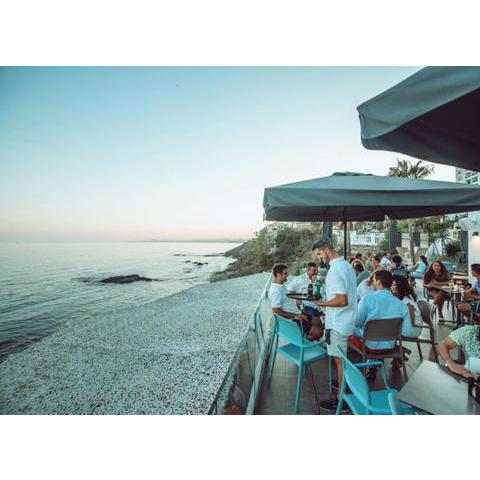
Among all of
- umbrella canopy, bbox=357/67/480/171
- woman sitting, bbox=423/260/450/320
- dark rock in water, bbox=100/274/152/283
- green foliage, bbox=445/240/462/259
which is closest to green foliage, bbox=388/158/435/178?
green foliage, bbox=445/240/462/259

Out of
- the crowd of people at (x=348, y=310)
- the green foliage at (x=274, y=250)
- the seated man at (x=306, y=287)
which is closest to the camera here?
the crowd of people at (x=348, y=310)

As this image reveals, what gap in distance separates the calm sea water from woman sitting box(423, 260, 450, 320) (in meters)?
21.5

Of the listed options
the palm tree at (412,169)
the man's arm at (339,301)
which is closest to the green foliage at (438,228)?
A: the palm tree at (412,169)

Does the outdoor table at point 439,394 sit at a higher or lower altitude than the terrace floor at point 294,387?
higher

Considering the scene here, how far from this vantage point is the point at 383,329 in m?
2.75

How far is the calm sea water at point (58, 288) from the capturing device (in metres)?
24.8

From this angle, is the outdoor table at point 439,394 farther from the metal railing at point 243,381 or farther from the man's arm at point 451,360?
the metal railing at point 243,381

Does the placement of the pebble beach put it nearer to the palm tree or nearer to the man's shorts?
the man's shorts

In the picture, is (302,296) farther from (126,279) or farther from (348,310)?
(126,279)

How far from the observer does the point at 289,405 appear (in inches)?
111

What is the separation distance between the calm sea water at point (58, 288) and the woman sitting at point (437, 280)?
847 inches

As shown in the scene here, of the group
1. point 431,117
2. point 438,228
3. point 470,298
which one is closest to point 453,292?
point 470,298
